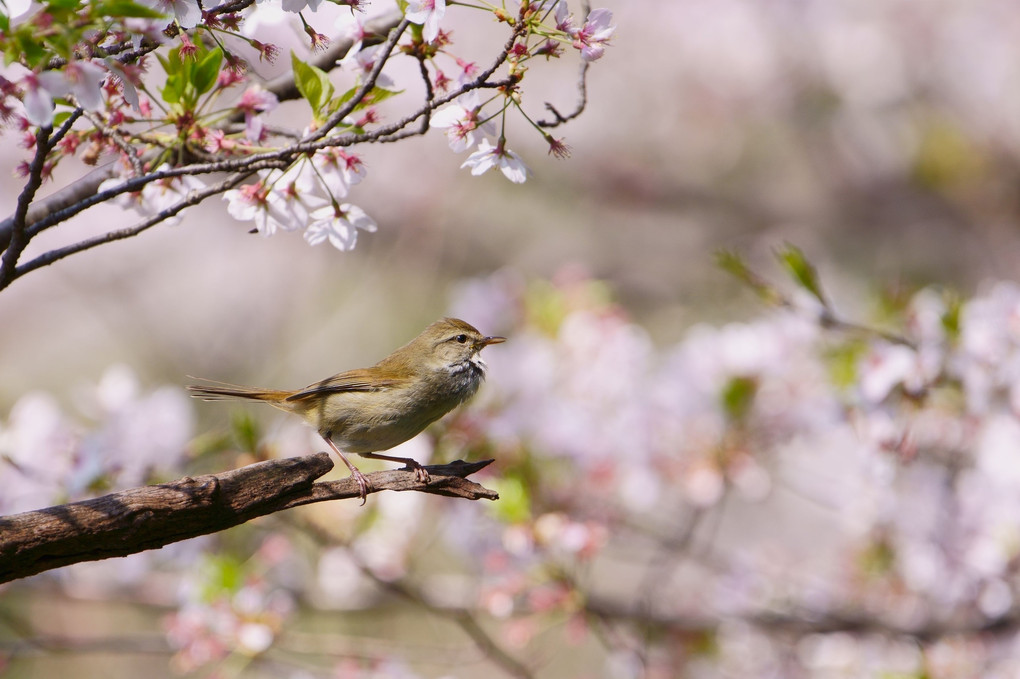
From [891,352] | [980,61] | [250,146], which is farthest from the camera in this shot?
[980,61]

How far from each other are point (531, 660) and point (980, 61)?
731 centimetres

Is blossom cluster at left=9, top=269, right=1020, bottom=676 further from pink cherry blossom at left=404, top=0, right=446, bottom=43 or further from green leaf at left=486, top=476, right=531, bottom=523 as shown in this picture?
pink cherry blossom at left=404, top=0, right=446, bottom=43

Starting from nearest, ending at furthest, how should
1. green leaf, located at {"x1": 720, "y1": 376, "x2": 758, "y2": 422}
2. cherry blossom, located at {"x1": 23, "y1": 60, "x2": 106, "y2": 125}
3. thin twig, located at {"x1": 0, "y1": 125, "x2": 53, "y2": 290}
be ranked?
cherry blossom, located at {"x1": 23, "y1": 60, "x2": 106, "y2": 125}
thin twig, located at {"x1": 0, "y1": 125, "x2": 53, "y2": 290}
green leaf, located at {"x1": 720, "y1": 376, "x2": 758, "y2": 422}

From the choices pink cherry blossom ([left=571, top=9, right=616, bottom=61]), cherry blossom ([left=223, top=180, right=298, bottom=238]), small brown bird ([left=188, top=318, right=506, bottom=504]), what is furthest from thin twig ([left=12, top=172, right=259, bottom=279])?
small brown bird ([left=188, top=318, right=506, bottom=504])

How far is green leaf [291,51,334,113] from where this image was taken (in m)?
1.78

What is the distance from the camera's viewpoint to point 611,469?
4.44 metres

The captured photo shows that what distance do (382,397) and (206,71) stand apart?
136cm

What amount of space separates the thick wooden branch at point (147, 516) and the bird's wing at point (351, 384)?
1.04 meters

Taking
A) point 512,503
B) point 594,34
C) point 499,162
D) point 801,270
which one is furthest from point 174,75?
point 512,503

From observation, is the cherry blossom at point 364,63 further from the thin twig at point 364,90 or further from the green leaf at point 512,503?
the green leaf at point 512,503

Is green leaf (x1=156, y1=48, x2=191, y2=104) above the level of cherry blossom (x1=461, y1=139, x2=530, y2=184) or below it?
above

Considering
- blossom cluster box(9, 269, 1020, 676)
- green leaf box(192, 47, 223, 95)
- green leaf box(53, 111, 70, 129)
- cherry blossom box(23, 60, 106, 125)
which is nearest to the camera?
cherry blossom box(23, 60, 106, 125)

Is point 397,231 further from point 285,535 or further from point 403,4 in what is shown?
point 403,4


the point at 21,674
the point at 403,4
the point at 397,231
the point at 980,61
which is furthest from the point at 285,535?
the point at 980,61
